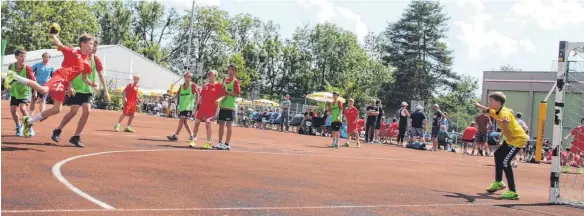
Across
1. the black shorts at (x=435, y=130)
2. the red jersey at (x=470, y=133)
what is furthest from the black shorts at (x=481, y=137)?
the black shorts at (x=435, y=130)

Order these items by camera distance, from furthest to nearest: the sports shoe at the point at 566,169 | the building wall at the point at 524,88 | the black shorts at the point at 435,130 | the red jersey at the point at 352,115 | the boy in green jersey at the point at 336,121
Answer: the building wall at the point at 524,88
the black shorts at the point at 435,130
the red jersey at the point at 352,115
the boy in green jersey at the point at 336,121
the sports shoe at the point at 566,169

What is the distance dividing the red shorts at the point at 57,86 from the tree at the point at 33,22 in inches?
2443

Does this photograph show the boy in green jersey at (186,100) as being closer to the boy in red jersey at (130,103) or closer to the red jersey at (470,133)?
the boy in red jersey at (130,103)

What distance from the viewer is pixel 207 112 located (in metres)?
12.8

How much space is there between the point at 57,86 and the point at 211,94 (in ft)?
14.8

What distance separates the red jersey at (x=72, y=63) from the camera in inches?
354

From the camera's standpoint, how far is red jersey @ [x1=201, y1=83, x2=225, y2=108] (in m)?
12.8

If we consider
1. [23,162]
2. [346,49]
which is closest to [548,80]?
[23,162]

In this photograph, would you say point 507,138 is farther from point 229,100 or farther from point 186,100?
point 186,100

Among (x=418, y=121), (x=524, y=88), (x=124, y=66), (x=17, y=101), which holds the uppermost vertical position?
(x=124, y=66)

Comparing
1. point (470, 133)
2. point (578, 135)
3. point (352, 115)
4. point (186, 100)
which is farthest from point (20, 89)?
point (470, 133)

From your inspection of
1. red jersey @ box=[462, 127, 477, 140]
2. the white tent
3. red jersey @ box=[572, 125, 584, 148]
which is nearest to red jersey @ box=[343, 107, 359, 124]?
red jersey @ box=[462, 127, 477, 140]

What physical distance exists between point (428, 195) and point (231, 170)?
310cm

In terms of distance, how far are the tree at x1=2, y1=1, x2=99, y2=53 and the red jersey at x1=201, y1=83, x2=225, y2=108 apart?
195 feet
